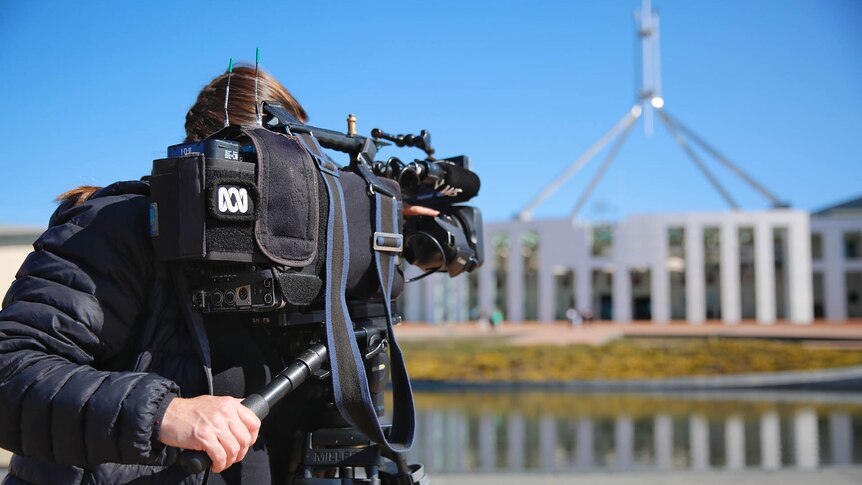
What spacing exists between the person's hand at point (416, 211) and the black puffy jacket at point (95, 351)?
0.76m

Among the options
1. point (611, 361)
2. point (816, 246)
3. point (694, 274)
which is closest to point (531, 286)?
point (694, 274)

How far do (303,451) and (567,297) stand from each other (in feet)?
166

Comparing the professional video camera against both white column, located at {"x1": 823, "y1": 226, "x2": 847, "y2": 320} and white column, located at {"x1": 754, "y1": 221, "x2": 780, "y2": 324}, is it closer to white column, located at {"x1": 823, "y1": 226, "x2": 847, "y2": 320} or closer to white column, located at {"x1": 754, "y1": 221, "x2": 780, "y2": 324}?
white column, located at {"x1": 754, "y1": 221, "x2": 780, "y2": 324}

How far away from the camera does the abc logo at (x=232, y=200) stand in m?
1.24

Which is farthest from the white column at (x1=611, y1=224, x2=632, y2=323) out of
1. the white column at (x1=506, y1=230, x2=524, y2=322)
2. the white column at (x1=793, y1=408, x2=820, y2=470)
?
the white column at (x1=793, y1=408, x2=820, y2=470)

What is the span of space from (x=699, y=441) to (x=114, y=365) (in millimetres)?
8140

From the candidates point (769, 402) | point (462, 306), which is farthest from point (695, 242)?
point (769, 402)

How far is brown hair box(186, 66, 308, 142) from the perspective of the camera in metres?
1.60

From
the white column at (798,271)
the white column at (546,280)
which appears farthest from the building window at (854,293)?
the white column at (546,280)

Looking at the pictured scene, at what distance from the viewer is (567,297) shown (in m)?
51.1

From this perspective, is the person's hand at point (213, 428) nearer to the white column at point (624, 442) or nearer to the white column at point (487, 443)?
the white column at point (487, 443)

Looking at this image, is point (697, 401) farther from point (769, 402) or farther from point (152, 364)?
point (152, 364)

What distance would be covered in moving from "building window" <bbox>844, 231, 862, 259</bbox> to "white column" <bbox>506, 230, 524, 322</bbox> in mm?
21431

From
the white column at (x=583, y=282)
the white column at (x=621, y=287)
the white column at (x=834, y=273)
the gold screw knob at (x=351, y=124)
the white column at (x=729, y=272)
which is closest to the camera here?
the gold screw knob at (x=351, y=124)
